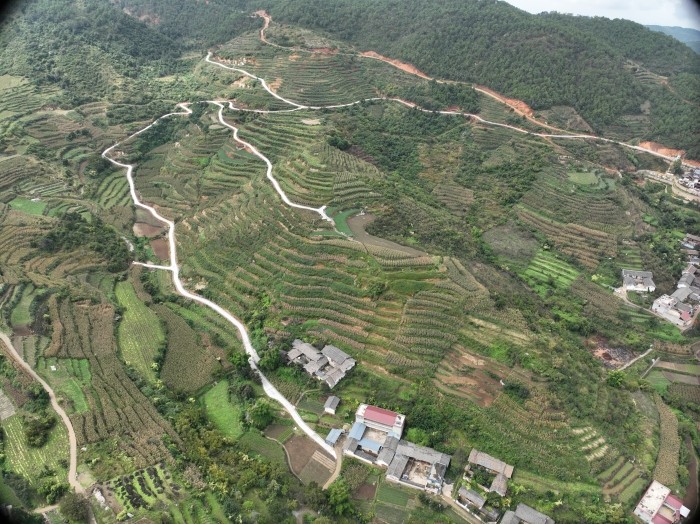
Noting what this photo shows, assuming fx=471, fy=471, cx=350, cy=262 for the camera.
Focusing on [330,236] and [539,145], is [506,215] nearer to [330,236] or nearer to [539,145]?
[539,145]

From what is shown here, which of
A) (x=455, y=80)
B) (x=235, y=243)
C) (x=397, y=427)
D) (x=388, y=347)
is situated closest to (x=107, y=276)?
(x=235, y=243)

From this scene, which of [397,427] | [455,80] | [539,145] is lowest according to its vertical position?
[397,427]

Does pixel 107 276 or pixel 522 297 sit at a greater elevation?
pixel 522 297

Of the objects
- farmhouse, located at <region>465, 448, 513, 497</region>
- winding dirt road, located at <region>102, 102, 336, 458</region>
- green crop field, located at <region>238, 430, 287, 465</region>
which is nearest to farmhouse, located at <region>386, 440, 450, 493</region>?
farmhouse, located at <region>465, 448, 513, 497</region>

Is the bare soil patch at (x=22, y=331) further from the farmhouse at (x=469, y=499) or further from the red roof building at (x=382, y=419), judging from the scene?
the farmhouse at (x=469, y=499)

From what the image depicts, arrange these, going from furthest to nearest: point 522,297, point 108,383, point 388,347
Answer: point 522,297, point 388,347, point 108,383

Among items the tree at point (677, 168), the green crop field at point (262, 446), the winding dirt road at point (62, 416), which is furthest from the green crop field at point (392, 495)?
the tree at point (677, 168)

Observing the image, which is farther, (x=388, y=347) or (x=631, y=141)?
(x=631, y=141)
